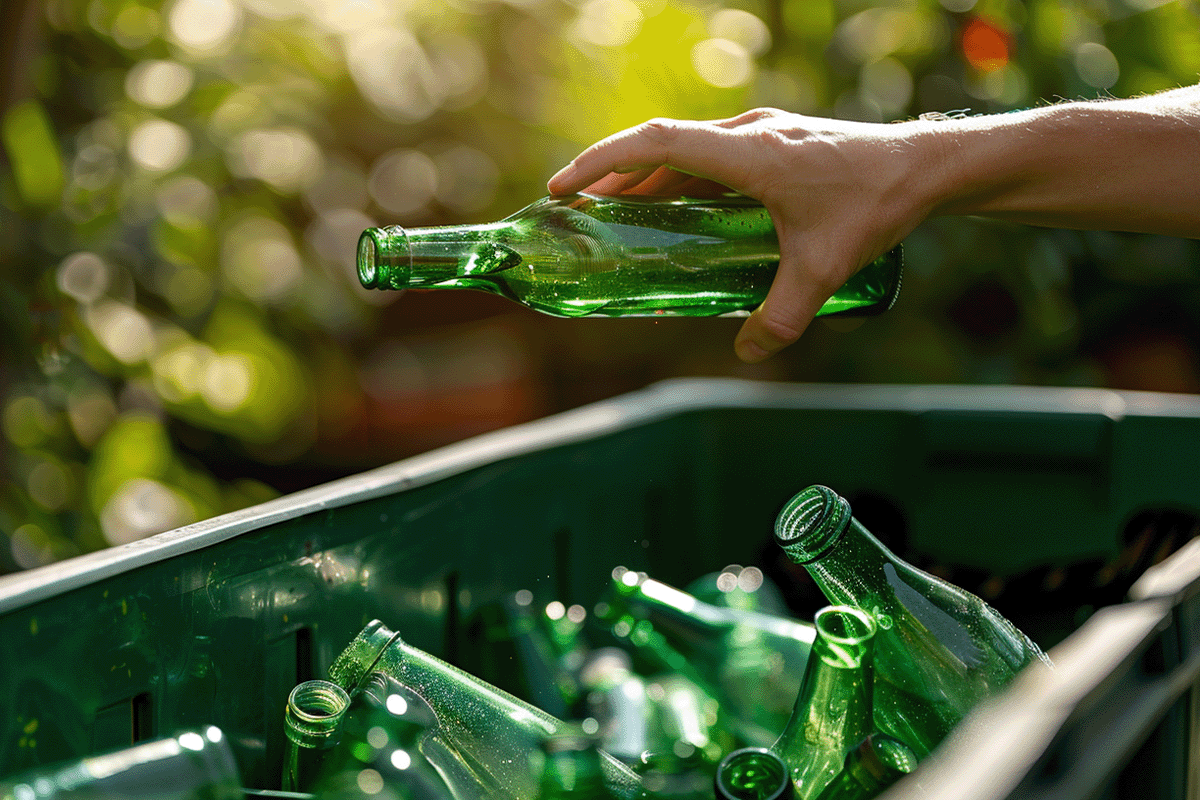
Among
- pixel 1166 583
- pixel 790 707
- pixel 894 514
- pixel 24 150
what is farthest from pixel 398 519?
pixel 24 150

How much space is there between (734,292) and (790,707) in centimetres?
41

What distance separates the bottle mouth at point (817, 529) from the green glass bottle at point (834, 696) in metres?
0.06

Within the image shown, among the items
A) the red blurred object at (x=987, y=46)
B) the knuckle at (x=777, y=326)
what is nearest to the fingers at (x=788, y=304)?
the knuckle at (x=777, y=326)

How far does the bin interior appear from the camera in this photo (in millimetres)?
762

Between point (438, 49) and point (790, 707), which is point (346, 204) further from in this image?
point (790, 707)

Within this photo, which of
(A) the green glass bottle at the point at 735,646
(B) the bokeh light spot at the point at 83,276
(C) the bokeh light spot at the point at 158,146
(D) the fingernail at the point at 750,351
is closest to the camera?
(D) the fingernail at the point at 750,351

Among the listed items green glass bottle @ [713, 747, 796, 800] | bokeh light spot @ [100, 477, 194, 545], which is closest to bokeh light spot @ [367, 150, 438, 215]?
bokeh light spot @ [100, 477, 194, 545]

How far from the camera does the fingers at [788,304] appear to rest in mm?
890

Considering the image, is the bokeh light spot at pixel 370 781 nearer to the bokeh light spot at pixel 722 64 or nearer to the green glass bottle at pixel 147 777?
the green glass bottle at pixel 147 777

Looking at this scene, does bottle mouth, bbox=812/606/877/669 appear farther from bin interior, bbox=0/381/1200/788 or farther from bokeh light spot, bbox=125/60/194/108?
bokeh light spot, bbox=125/60/194/108

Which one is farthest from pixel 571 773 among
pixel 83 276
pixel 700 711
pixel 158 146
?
pixel 158 146

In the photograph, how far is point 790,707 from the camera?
1.08 m

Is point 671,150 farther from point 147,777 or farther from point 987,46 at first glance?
point 987,46

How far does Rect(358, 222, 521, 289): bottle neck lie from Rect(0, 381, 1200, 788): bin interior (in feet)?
0.68
